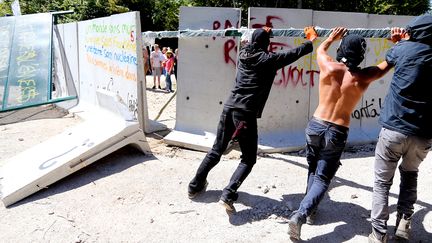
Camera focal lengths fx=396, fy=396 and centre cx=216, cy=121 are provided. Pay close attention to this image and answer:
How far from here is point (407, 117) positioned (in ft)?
10.3

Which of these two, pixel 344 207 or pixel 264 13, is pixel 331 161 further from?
pixel 264 13

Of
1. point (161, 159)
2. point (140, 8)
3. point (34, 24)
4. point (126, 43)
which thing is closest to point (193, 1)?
point (140, 8)

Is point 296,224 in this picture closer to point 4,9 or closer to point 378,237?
point 378,237

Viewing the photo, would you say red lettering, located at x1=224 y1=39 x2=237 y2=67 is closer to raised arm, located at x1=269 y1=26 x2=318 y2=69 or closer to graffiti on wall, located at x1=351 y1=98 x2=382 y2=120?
graffiti on wall, located at x1=351 y1=98 x2=382 y2=120

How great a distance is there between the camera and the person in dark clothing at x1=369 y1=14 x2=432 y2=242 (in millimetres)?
3082

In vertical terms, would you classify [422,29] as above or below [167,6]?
below

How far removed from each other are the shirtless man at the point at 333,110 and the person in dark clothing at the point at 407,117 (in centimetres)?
25

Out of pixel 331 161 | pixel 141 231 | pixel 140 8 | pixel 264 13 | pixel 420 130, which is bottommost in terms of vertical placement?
pixel 141 231

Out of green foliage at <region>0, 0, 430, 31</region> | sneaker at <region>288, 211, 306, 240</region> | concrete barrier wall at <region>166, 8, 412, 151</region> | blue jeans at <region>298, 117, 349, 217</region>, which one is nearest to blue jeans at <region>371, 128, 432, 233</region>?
blue jeans at <region>298, 117, 349, 217</region>

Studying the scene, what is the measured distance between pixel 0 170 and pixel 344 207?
4.22 m

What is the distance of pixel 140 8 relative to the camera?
24.8 meters

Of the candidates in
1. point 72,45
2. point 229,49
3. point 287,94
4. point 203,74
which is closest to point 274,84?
point 287,94

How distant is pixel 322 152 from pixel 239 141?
873mm

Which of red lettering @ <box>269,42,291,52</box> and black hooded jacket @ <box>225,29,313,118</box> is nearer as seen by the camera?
black hooded jacket @ <box>225,29,313,118</box>
